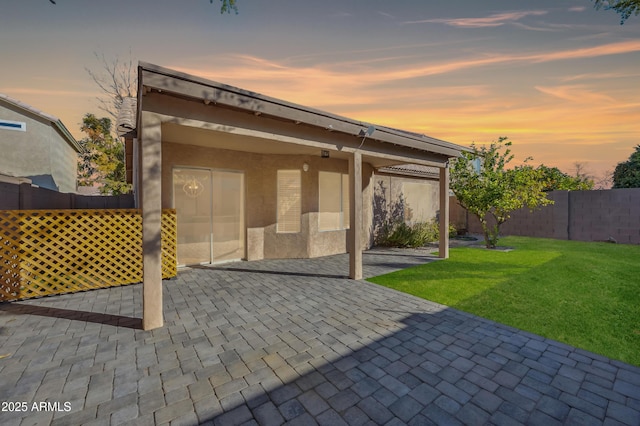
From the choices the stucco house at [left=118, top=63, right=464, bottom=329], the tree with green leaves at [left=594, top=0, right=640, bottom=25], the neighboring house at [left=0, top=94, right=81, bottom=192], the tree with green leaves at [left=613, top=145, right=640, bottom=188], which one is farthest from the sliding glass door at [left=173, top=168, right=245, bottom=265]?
the tree with green leaves at [left=613, top=145, right=640, bottom=188]

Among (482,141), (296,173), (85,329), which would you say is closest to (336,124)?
(296,173)

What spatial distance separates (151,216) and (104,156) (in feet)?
76.5

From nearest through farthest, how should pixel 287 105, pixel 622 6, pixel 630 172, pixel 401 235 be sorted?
1. pixel 287 105
2. pixel 622 6
3. pixel 401 235
4. pixel 630 172

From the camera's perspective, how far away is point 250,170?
8344 millimetres

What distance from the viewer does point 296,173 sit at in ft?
28.9

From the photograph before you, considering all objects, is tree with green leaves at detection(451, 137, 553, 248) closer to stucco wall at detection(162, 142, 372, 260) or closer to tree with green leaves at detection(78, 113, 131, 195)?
stucco wall at detection(162, 142, 372, 260)

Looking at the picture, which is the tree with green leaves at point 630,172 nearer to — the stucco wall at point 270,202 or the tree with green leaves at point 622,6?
the tree with green leaves at point 622,6

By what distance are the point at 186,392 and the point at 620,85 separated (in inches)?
507

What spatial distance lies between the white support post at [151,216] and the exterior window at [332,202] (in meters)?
5.81

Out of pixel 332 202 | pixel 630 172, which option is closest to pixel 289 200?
pixel 332 202

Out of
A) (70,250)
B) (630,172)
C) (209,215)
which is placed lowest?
(70,250)

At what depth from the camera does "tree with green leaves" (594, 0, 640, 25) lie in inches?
220

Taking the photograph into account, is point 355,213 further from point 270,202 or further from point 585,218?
point 585,218

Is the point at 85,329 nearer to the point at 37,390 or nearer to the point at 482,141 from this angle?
the point at 37,390
